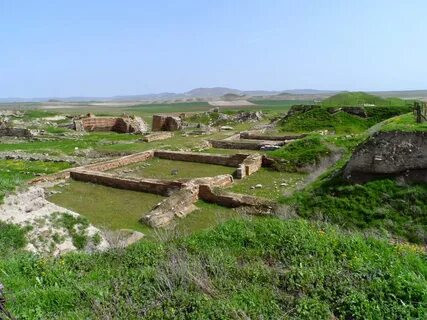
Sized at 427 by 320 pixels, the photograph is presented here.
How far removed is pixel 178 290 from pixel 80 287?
1.23 meters

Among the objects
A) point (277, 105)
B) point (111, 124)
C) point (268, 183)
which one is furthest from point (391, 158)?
point (277, 105)

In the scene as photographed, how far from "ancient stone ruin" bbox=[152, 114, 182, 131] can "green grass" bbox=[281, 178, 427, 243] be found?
25.4 meters

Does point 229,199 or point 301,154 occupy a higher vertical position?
point 301,154

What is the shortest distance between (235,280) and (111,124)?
36201mm

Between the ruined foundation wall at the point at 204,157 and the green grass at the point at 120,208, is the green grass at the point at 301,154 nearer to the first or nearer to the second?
the ruined foundation wall at the point at 204,157

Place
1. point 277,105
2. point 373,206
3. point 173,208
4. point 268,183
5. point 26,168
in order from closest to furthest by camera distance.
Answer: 1. point 373,206
2. point 173,208
3. point 268,183
4. point 26,168
5. point 277,105

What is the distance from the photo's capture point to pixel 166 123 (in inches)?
1462

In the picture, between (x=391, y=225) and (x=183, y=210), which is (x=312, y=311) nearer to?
(x=391, y=225)

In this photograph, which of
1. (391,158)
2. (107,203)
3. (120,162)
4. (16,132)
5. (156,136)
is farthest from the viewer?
(16,132)

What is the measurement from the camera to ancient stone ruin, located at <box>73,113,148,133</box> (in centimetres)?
3716

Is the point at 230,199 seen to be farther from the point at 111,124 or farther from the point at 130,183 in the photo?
the point at 111,124

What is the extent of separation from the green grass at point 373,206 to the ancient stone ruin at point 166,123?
2540 cm

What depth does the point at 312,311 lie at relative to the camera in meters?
4.16

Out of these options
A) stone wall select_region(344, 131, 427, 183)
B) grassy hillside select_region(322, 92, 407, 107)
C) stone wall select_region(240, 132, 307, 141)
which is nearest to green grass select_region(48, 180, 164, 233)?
stone wall select_region(344, 131, 427, 183)
